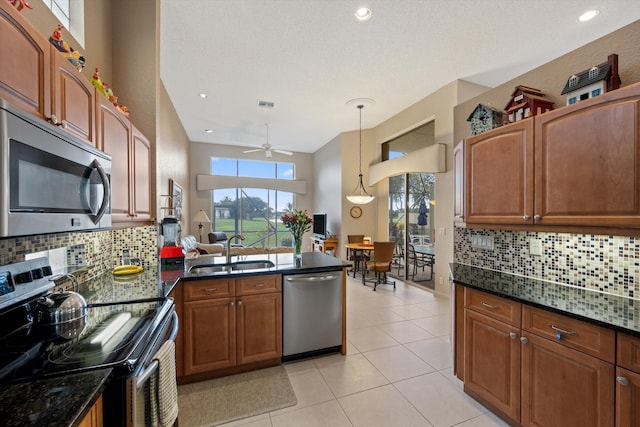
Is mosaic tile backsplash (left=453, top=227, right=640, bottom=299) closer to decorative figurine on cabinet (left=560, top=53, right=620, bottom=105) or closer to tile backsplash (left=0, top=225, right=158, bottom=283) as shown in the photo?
decorative figurine on cabinet (left=560, top=53, right=620, bottom=105)

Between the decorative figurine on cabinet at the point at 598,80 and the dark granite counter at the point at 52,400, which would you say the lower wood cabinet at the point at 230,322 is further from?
the decorative figurine on cabinet at the point at 598,80

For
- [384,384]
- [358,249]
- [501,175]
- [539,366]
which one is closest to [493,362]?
[539,366]

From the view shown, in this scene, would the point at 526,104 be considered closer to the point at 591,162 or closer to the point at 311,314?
the point at 591,162

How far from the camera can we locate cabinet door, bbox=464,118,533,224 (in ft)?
6.14

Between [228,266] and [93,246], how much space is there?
43.3 inches

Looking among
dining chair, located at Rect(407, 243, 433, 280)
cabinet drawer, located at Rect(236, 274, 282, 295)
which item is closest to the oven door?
cabinet drawer, located at Rect(236, 274, 282, 295)

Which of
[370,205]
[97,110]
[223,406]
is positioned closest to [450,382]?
[223,406]

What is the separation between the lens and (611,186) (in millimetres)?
1488

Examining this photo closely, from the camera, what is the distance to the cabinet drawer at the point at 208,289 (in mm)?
2141

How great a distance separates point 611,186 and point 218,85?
15.7 ft

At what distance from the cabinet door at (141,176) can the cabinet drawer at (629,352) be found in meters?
3.05

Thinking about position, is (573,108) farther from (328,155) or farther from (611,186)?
(328,155)

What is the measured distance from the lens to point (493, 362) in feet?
5.93

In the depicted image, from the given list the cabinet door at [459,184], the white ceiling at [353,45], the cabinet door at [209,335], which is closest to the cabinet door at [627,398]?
the cabinet door at [459,184]
